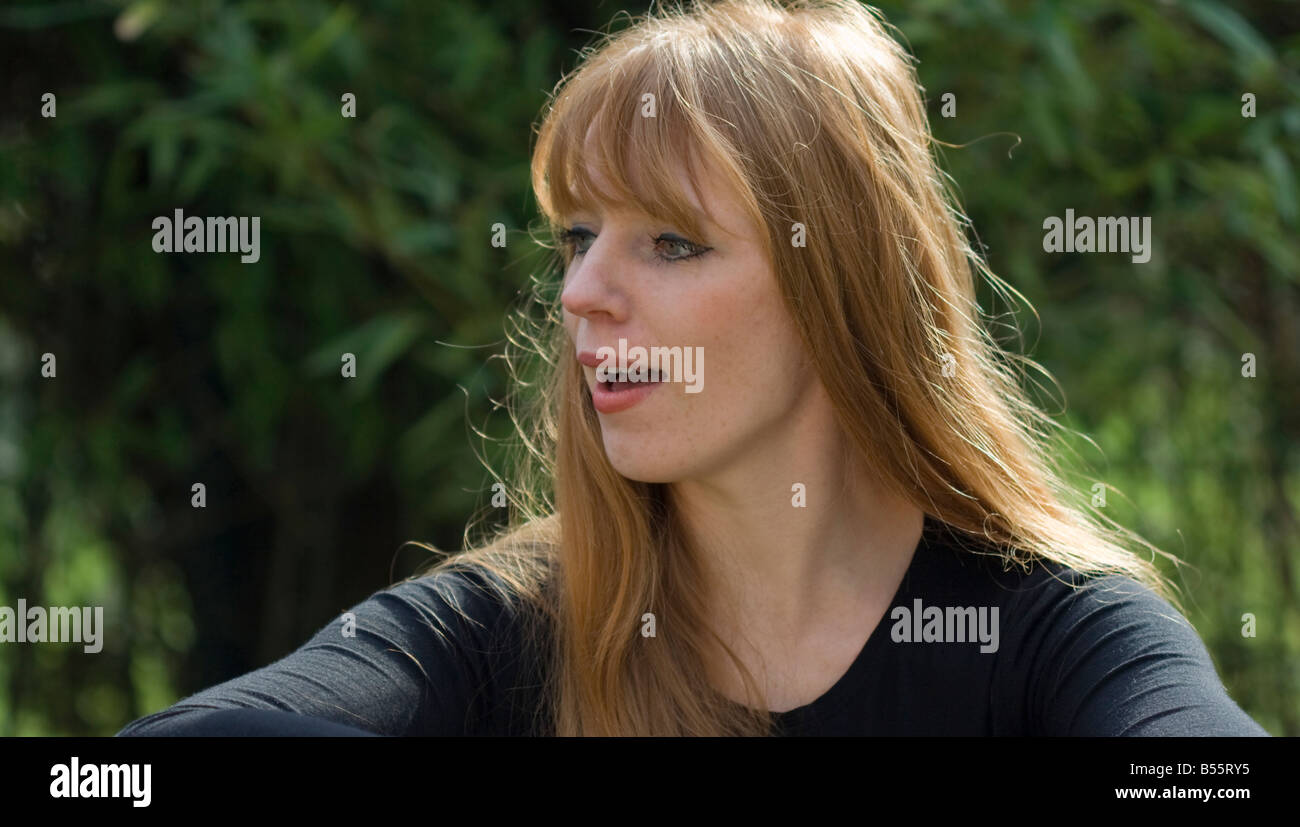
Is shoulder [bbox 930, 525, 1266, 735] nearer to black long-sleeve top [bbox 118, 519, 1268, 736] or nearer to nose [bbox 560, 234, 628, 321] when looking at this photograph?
black long-sleeve top [bbox 118, 519, 1268, 736]

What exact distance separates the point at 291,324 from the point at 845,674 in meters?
1.21

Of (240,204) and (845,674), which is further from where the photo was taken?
(240,204)

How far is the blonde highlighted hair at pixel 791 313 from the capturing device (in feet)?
4.25

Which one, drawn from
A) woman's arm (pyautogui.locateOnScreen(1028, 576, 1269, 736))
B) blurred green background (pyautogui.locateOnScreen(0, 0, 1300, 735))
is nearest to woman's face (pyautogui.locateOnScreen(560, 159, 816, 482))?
woman's arm (pyautogui.locateOnScreen(1028, 576, 1269, 736))

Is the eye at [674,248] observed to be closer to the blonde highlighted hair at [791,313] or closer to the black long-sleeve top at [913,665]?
the blonde highlighted hair at [791,313]

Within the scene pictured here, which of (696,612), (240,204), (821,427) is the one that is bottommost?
(696,612)

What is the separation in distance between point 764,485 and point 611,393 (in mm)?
193

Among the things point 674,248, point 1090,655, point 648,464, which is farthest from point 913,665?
point 674,248

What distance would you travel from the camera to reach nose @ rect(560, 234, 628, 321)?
1.30 metres

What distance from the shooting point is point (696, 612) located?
1.42 metres

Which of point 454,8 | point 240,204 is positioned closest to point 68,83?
point 240,204

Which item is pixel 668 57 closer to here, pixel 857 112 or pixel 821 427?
pixel 857 112

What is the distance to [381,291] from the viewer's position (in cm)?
214
